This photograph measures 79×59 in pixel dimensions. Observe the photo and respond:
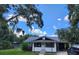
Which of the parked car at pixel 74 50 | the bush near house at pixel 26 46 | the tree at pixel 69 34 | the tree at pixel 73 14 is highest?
the tree at pixel 73 14

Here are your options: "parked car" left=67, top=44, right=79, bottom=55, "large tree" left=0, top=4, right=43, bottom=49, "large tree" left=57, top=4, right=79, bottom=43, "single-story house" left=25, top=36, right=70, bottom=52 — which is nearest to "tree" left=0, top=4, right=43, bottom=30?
"large tree" left=0, top=4, right=43, bottom=49

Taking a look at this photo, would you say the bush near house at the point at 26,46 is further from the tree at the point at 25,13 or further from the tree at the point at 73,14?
the tree at the point at 73,14

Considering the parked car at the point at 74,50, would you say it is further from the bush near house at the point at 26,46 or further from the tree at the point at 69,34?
the bush near house at the point at 26,46

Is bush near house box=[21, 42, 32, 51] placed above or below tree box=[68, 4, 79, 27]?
below

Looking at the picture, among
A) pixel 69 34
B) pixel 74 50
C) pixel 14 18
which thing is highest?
pixel 14 18

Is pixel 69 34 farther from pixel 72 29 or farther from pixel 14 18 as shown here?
pixel 14 18

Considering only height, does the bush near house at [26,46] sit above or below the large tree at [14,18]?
below

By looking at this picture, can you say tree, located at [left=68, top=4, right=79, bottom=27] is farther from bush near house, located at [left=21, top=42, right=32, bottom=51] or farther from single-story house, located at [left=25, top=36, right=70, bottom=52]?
bush near house, located at [left=21, top=42, right=32, bottom=51]

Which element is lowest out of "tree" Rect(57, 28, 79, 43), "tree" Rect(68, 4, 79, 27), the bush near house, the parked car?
the parked car

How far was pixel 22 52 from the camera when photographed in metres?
2.35

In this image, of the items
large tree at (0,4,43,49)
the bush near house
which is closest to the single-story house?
the bush near house

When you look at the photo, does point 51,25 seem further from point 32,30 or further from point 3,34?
point 3,34

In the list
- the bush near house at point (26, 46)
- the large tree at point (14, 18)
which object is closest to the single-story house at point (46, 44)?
the bush near house at point (26, 46)

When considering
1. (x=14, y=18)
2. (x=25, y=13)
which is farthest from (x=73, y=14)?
(x=14, y=18)
